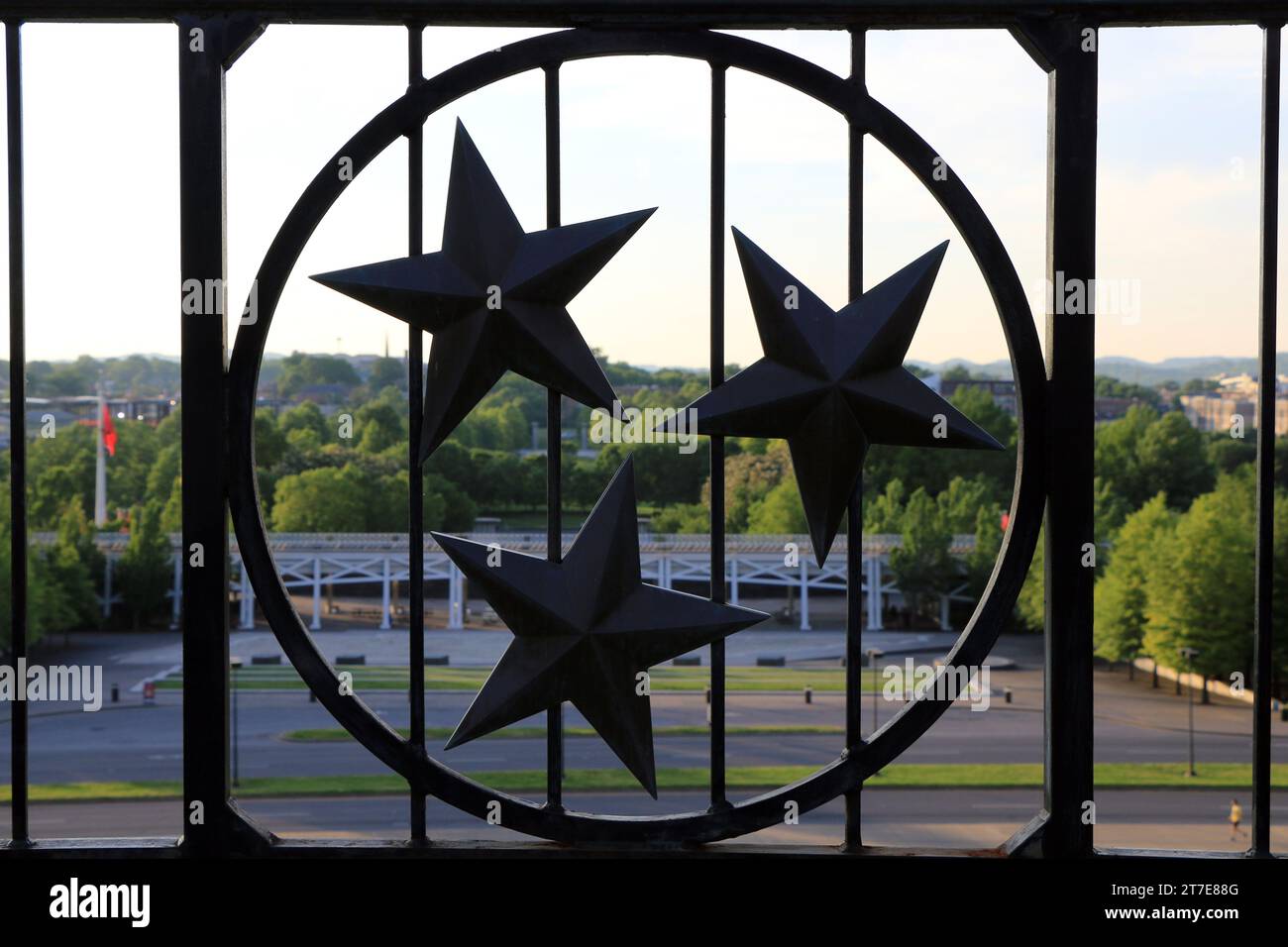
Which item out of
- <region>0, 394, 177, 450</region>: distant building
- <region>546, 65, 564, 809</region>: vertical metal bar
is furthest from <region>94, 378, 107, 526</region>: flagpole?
<region>546, 65, 564, 809</region>: vertical metal bar

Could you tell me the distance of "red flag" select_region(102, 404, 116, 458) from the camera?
3044 centimetres

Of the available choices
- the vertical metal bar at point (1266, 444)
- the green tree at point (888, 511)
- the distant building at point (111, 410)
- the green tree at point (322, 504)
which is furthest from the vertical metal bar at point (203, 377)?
the green tree at point (888, 511)

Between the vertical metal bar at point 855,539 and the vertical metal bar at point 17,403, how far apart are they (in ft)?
7.12

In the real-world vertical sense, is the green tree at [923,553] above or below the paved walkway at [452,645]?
above

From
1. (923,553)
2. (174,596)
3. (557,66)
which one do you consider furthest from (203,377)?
(174,596)

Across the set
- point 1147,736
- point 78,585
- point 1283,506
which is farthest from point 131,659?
point 1283,506

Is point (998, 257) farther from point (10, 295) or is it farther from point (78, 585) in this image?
point (78, 585)

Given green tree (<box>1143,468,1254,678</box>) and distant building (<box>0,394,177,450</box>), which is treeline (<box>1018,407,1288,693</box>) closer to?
green tree (<box>1143,468,1254,678</box>)

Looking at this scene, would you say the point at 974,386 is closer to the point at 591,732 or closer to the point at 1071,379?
the point at 591,732

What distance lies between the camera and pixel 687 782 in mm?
20391

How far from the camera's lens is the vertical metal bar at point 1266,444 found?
10.9 feet

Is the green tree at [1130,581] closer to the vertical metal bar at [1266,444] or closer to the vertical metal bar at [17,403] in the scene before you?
the vertical metal bar at [1266,444]

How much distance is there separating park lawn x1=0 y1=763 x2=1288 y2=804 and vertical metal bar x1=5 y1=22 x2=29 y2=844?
677 inches

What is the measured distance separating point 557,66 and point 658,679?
25873 millimetres
